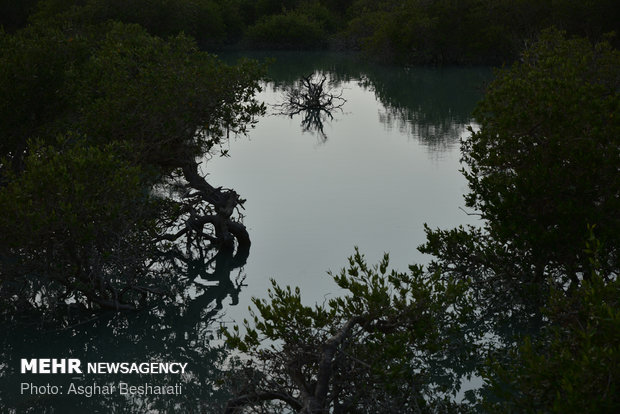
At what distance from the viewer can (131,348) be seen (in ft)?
44.8

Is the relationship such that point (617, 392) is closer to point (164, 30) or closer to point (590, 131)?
point (590, 131)

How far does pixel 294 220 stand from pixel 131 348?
8.77 metres

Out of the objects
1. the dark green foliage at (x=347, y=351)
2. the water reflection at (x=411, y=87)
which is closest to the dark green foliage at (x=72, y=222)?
the dark green foliage at (x=347, y=351)

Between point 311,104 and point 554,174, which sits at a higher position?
point 311,104

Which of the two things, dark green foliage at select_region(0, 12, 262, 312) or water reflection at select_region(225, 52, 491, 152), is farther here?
water reflection at select_region(225, 52, 491, 152)

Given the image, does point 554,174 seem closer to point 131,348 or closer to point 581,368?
point 581,368

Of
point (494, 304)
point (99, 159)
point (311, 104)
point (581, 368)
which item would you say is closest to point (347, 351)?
point (581, 368)

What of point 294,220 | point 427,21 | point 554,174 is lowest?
point 554,174

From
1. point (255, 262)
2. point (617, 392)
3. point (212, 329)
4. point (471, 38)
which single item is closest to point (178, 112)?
point (255, 262)

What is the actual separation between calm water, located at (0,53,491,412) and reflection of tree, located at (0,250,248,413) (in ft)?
0.10

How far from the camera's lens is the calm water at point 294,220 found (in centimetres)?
1288

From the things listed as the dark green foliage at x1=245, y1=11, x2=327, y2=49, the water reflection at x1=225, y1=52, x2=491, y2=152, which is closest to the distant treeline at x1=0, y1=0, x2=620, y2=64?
the water reflection at x1=225, y1=52, x2=491, y2=152

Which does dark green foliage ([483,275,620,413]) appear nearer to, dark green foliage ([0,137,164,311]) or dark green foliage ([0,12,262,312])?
dark green foliage ([0,137,164,311])

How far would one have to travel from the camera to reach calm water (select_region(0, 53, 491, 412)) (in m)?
12.9
